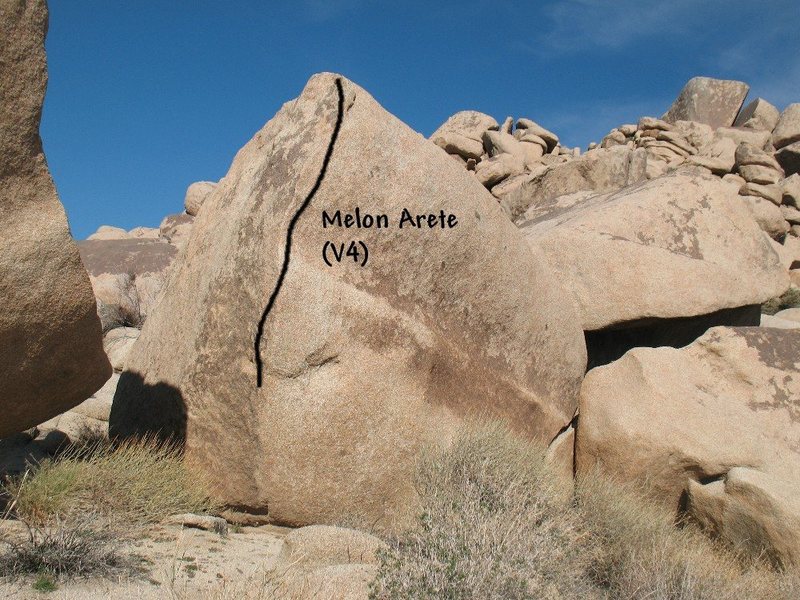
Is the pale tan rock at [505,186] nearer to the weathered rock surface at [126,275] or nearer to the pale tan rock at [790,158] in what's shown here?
the weathered rock surface at [126,275]

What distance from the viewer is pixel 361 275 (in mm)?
4902

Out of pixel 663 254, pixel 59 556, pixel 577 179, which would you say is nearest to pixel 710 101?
pixel 577 179

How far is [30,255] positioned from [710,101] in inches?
1138

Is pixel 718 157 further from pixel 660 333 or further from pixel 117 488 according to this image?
pixel 117 488

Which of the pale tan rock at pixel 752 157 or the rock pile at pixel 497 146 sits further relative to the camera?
the pale tan rock at pixel 752 157

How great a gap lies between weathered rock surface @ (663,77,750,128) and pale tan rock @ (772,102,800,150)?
2.01 metres

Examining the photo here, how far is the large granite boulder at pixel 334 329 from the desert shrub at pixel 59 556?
1.29 meters

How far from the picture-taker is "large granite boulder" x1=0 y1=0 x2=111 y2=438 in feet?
11.6

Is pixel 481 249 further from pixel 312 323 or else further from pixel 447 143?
pixel 447 143

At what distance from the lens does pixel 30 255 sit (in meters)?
3.68

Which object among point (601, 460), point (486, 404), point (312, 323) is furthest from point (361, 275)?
point (601, 460)

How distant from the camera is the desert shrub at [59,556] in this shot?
11.1 feet

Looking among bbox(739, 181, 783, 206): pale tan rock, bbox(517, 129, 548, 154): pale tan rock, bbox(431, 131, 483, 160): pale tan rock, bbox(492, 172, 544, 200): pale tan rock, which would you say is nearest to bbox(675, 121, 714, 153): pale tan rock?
bbox(739, 181, 783, 206): pale tan rock

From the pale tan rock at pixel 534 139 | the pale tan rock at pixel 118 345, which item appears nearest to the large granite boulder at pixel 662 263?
the pale tan rock at pixel 118 345
